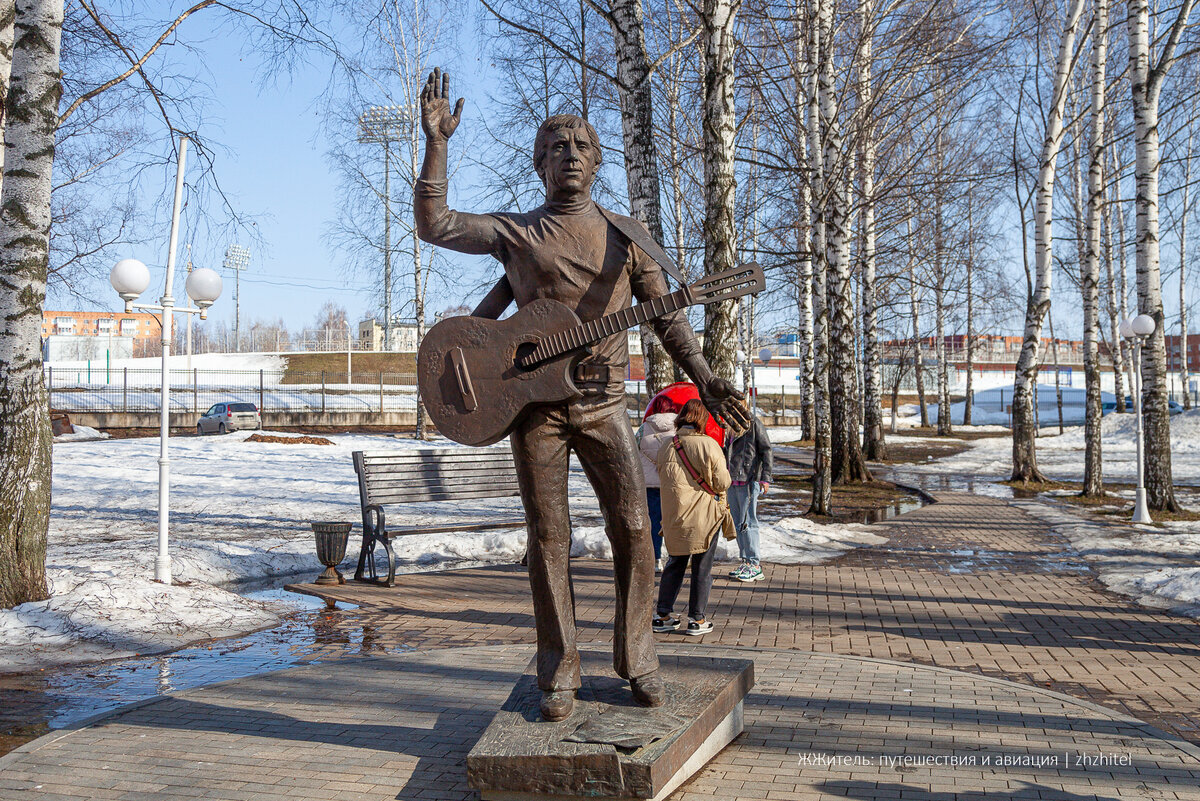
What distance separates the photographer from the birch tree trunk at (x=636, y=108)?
9.57m

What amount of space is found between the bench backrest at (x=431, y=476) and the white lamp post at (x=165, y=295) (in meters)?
1.64

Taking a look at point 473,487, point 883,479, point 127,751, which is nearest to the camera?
point 127,751

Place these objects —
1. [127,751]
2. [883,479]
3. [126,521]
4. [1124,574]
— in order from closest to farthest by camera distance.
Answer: [127,751]
[1124,574]
[126,521]
[883,479]

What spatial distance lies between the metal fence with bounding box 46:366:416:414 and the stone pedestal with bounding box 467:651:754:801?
3513 centimetres

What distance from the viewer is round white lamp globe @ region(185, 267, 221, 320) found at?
9.27m

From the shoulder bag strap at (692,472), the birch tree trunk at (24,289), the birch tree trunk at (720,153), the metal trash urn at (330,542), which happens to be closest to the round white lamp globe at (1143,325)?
the birch tree trunk at (720,153)

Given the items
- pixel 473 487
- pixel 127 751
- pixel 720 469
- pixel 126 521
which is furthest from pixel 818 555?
pixel 126 521

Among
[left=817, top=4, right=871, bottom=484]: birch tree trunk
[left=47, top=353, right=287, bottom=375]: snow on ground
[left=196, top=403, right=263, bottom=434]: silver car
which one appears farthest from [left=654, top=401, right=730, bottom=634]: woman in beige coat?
[left=47, top=353, right=287, bottom=375]: snow on ground

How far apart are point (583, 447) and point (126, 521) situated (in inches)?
402

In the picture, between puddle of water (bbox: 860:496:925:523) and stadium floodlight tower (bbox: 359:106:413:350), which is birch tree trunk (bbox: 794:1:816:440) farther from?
stadium floodlight tower (bbox: 359:106:413:350)

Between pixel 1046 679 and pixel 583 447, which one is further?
pixel 1046 679

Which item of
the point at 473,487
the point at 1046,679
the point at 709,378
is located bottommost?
the point at 1046,679

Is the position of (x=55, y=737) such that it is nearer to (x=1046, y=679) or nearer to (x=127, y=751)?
(x=127, y=751)

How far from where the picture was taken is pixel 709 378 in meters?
3.89
